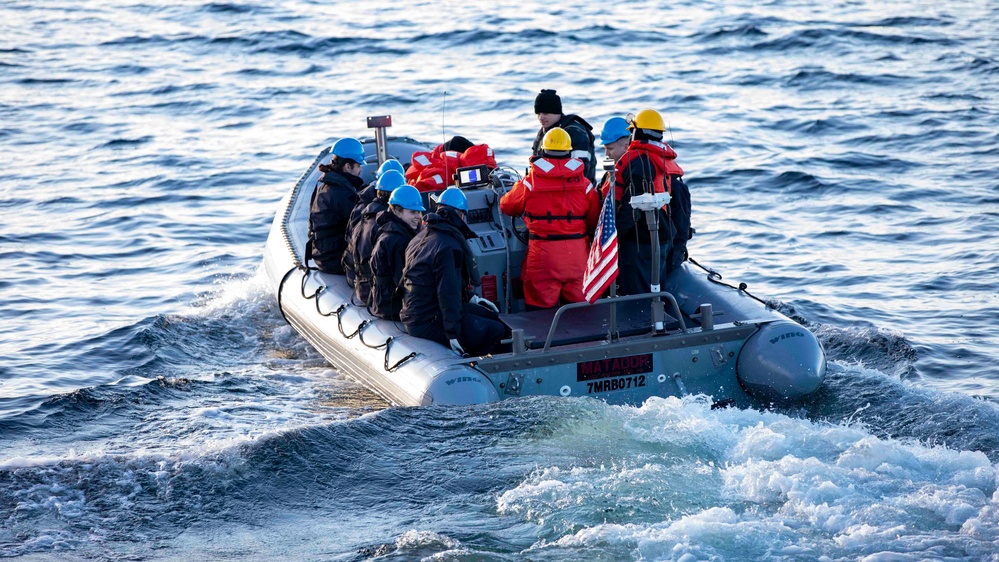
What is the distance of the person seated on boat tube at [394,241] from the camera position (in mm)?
8383

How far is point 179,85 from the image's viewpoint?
65.5 feet

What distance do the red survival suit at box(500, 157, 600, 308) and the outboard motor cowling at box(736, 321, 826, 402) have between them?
4.19ft

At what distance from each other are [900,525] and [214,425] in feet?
14.3

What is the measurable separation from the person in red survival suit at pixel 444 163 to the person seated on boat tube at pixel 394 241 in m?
1.20

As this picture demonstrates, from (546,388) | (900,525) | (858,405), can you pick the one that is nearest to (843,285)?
(858,405)

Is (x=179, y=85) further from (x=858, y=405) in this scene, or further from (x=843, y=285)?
(x=858, y=405)

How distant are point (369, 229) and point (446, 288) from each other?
1.00 metres

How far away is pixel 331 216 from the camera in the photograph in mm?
9594

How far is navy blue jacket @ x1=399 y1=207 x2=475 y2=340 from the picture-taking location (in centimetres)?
796

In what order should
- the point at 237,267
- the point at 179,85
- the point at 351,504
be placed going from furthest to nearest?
1. the point at 179,85
2. the point at 237,267
3. the point at 351,504

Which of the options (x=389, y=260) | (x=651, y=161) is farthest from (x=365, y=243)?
(x=651, y=161)

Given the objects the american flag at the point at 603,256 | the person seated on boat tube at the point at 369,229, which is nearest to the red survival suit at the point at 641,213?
the american flag at the point at 603,256

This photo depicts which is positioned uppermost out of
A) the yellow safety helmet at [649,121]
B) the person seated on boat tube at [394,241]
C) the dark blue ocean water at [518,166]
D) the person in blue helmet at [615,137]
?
the yellow safety helmet at [649,121]

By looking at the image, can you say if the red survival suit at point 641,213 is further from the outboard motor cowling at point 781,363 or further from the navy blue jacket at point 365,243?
the navy blue jacket at point 365,243
